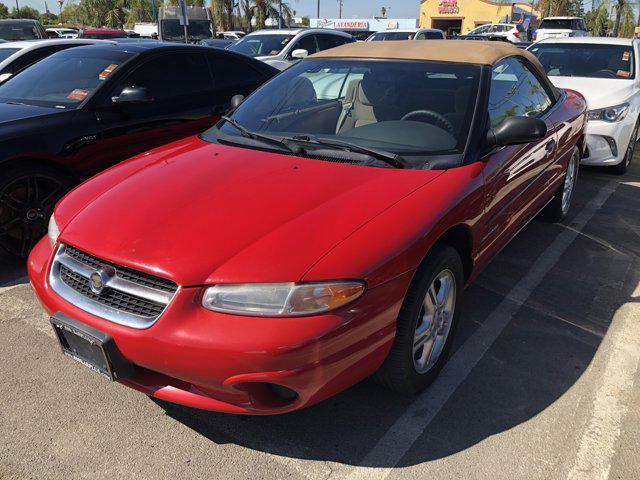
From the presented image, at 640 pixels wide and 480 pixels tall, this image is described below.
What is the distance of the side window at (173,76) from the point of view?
16.0ft

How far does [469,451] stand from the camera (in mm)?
2375

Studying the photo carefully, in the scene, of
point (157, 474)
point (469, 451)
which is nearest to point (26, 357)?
point (157, 474)

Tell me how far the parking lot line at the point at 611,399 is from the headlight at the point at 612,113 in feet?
11.1

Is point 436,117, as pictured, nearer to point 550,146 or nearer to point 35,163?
point 550,146

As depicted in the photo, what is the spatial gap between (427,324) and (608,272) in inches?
86.8

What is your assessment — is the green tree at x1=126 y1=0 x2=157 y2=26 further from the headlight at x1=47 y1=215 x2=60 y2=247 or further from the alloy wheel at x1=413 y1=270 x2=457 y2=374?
the alloy wheel at x1=413 y1=270 x2=457 y2=374

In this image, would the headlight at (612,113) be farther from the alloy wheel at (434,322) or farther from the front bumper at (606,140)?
the alloy wheel at (434,322)

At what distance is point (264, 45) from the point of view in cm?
1102

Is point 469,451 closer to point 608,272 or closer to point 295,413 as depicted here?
point 295,413

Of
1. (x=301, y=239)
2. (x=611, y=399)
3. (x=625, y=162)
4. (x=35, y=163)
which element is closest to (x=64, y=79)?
(x=35, y=163)

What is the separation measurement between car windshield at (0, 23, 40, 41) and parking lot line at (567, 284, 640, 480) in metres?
15.5

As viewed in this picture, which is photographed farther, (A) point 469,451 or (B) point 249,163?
(B) point 249,163

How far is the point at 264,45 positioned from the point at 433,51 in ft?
26.8

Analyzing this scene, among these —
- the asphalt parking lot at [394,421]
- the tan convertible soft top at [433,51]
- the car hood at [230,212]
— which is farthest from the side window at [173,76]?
the asphalt parking lot at [394,421]
